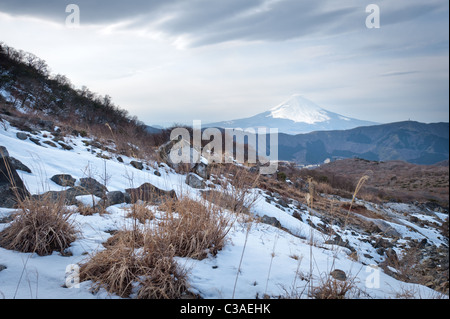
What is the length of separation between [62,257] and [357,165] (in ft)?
157

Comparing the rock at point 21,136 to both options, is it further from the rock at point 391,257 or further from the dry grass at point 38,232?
the rock at point 391,257

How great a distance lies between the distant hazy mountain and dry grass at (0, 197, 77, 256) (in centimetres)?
6609

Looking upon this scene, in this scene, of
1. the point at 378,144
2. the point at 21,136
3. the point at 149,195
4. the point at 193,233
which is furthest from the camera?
the point at 378,144

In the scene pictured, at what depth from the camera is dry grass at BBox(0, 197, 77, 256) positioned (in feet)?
6.58

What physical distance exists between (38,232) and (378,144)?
112 metres

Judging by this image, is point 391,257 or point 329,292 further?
point 391,257

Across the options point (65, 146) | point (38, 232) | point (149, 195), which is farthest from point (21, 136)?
point (38, 232)

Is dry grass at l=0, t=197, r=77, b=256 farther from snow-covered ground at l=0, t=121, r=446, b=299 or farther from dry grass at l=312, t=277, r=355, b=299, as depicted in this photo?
dry grass at l=312, t=277, r=355, b=299

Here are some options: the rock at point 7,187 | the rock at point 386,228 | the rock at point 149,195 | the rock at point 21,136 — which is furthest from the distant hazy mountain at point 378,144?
the rock at point 7,187

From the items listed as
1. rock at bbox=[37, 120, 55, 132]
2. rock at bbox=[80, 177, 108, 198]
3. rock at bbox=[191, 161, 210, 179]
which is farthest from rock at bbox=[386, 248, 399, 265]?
rock at bbox=[37, 120, 55, 132]

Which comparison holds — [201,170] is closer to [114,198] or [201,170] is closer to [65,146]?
[65,146]

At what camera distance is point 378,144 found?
9344 cm

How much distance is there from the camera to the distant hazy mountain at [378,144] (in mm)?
73750
